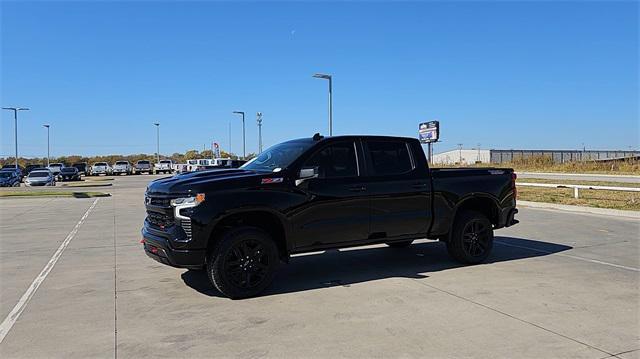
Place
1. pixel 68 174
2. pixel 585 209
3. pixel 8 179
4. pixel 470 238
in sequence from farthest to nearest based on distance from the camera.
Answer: pixel 68 174 → pixel 8 179 → pixel 585 209 → pixel 470 238

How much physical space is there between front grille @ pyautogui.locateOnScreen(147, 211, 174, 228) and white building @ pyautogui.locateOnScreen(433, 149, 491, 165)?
256 ft

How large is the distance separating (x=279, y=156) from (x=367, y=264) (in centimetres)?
233

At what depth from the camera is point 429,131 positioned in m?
45.7

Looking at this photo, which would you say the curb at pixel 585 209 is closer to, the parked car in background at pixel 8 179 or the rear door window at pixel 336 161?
the rear door window at pixel 336 161

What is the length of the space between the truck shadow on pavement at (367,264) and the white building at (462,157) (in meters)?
73.8

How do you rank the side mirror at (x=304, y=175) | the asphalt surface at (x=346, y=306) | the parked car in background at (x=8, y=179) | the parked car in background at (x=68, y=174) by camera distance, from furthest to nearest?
the parked car in background at (x=68, y=174) < the parked car in background at (x=8, y=179) < the side mirror at (x=304, y=175) < the asphalt surface at (x=346, y=306)

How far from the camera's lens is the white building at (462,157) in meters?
85.3

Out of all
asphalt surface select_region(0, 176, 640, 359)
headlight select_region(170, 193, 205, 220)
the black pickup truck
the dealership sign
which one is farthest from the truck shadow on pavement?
the dealership sign

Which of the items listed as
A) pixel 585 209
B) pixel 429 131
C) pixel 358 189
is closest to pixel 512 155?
pixel 429 131

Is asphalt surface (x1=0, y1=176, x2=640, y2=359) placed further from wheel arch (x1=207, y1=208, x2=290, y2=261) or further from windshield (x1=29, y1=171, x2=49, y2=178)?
windshield (x1=29, y1=171, x2=49, y2=178)

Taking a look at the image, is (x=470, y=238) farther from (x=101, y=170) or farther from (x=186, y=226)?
(x=101, y=170)

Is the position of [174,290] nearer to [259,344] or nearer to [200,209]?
[200,209]

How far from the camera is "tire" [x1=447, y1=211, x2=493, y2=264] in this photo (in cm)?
802

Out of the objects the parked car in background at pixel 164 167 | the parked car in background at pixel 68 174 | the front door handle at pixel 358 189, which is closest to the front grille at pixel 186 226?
the front door handle at pixel 358 189
